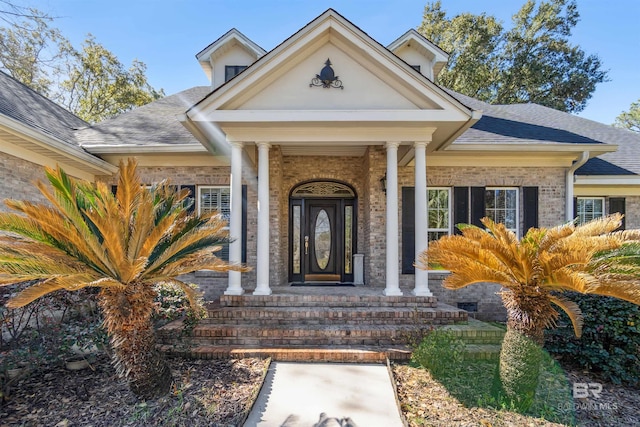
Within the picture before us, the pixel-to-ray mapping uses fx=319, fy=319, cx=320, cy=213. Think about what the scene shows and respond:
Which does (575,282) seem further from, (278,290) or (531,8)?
(531,8)

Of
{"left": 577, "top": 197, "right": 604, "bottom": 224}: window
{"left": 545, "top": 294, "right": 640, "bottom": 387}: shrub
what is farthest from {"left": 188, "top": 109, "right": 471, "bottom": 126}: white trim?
{"left": 577, "top": 197, "right": 604, "bottom": 224}: window

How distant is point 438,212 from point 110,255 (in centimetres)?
691

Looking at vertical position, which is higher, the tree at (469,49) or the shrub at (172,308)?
the tree at (469,49)

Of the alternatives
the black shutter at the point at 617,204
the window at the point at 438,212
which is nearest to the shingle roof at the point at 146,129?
the window at the point at 438,212

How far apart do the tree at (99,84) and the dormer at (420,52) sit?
54.1ft

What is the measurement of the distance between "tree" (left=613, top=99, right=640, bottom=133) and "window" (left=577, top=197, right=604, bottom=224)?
25.6 m

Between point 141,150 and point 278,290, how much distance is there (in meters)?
4.45

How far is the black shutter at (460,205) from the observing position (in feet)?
25.3

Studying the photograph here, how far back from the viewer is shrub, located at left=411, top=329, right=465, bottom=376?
13.5 feet

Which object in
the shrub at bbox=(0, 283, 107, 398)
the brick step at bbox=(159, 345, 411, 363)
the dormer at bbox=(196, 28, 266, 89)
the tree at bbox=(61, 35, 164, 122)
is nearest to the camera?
the shrub at bbox=(0, 283, 107, 398)

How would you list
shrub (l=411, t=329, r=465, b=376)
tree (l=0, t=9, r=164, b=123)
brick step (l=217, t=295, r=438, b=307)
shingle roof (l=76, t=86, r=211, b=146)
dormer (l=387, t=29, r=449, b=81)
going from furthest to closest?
1. tree (l=0, t=9, r=164, b=123)
2. dormer (l=387, t=29, r=449, b=81)
3. shingle roof (l=76, t=86, r=211, b=146)
4. brick step (l=217, t=295, r=438, b=307)
5. shrub (l=411, t=329, r=465, b=376)

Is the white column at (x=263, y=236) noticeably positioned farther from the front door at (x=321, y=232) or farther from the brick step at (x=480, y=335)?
the brick step at (x=480, y=335)

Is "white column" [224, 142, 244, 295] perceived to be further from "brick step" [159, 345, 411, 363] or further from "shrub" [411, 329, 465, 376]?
"shrub" [411, 329, 465, 376]

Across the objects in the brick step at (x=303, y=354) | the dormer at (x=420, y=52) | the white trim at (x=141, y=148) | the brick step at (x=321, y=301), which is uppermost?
the dormer at (x=420, y=52)
